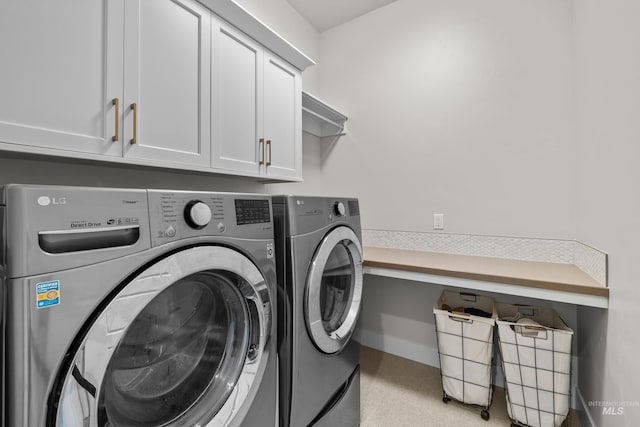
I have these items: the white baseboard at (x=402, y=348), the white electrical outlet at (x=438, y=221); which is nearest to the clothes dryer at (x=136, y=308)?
the white baseboard at (x=402, y=348)

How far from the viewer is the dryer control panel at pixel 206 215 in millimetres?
680

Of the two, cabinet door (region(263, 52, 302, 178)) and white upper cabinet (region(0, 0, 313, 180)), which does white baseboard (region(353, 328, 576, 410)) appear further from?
white upper cabinet (region(0, 0, 313, 180))

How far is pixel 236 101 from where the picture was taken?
57.7 inches

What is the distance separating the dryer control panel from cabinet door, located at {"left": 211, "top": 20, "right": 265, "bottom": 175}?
22.3 inches

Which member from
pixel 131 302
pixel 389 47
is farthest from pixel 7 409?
pixel 389 47

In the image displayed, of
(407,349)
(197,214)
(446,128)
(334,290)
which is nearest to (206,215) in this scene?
(197,214)

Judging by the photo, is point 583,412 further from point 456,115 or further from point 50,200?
point 50,200

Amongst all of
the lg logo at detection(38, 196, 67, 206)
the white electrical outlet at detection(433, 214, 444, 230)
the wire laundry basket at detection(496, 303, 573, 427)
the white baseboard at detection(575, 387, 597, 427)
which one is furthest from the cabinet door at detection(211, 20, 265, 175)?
the white baseboard at detection(575, 387, 597, 427)

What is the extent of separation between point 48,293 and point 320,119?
7.17 feet

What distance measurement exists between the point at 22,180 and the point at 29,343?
35.8 inches

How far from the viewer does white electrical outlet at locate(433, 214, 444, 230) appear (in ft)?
6.98

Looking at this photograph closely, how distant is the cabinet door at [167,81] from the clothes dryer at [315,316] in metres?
0.51

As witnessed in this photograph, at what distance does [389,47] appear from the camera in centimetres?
234

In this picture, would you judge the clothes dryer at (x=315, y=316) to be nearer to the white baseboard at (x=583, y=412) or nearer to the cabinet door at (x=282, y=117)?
the cabinet door at (x=282, y=117)
